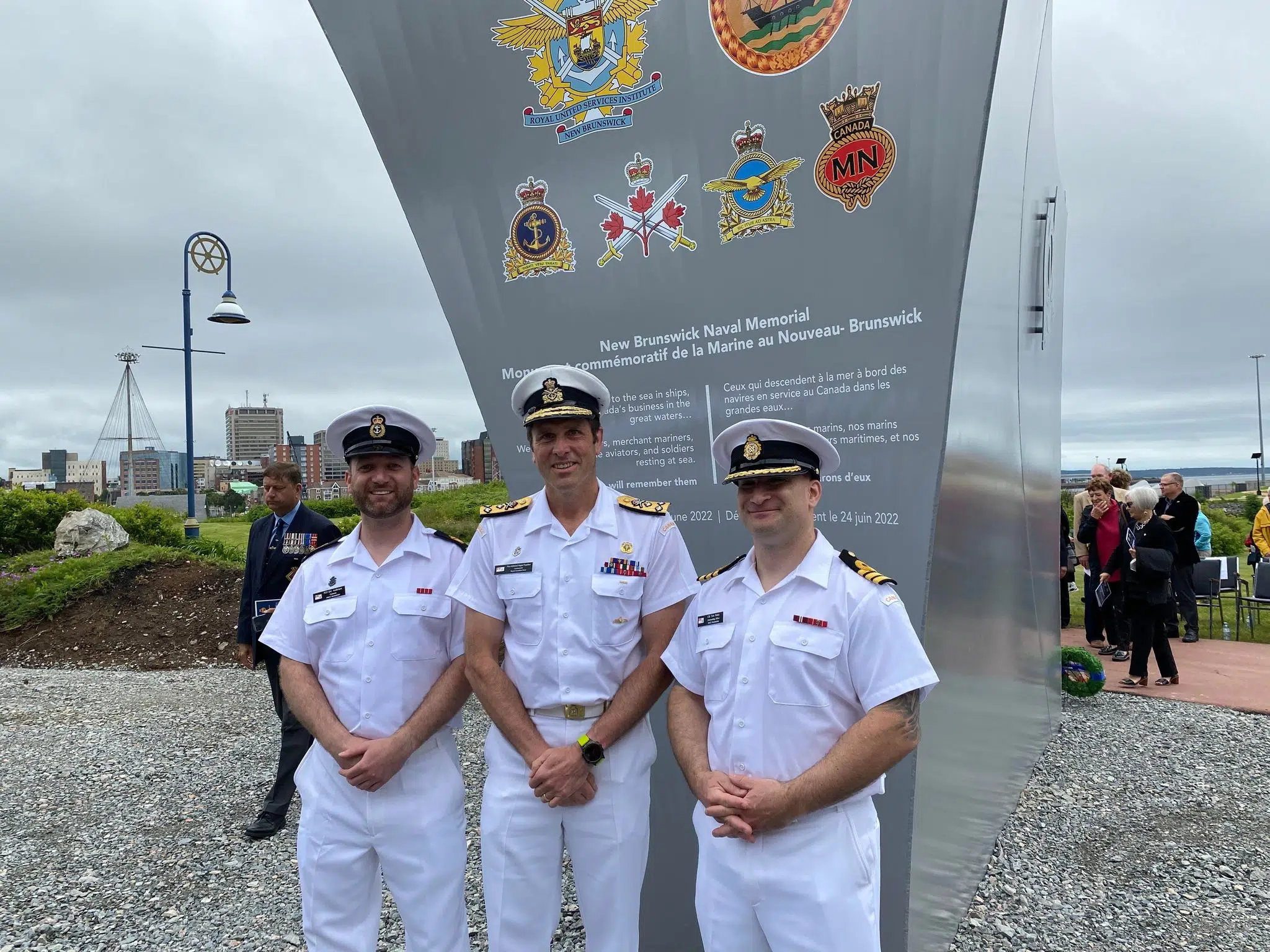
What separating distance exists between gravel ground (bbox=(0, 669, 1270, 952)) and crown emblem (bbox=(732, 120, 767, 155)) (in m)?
3.19

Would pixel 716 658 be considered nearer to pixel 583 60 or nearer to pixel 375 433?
pixel 375 433

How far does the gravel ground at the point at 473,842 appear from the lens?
3.51 metres

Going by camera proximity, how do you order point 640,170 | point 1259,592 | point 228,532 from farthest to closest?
point 228,532 < point 1259,592 < point 640,170

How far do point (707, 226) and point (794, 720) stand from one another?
6.07ft

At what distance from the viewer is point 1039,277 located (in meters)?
4.65

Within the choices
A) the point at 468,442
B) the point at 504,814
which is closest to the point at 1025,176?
the point at 504,814

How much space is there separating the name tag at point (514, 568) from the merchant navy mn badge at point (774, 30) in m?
1.88

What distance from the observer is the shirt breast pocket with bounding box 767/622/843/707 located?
6.22ft

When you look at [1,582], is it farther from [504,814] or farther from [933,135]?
[933,135]

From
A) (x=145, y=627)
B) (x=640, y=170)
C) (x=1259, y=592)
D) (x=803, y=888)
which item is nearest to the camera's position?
(x=803, y=888)

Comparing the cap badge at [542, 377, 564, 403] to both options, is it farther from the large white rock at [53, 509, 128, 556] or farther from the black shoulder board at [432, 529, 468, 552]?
the large white rock at [53, 509, 128, 556]

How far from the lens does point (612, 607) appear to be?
90.4 inches

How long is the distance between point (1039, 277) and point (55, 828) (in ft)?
21.6

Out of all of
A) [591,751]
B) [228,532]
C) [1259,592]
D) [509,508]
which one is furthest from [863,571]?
[228,532]
